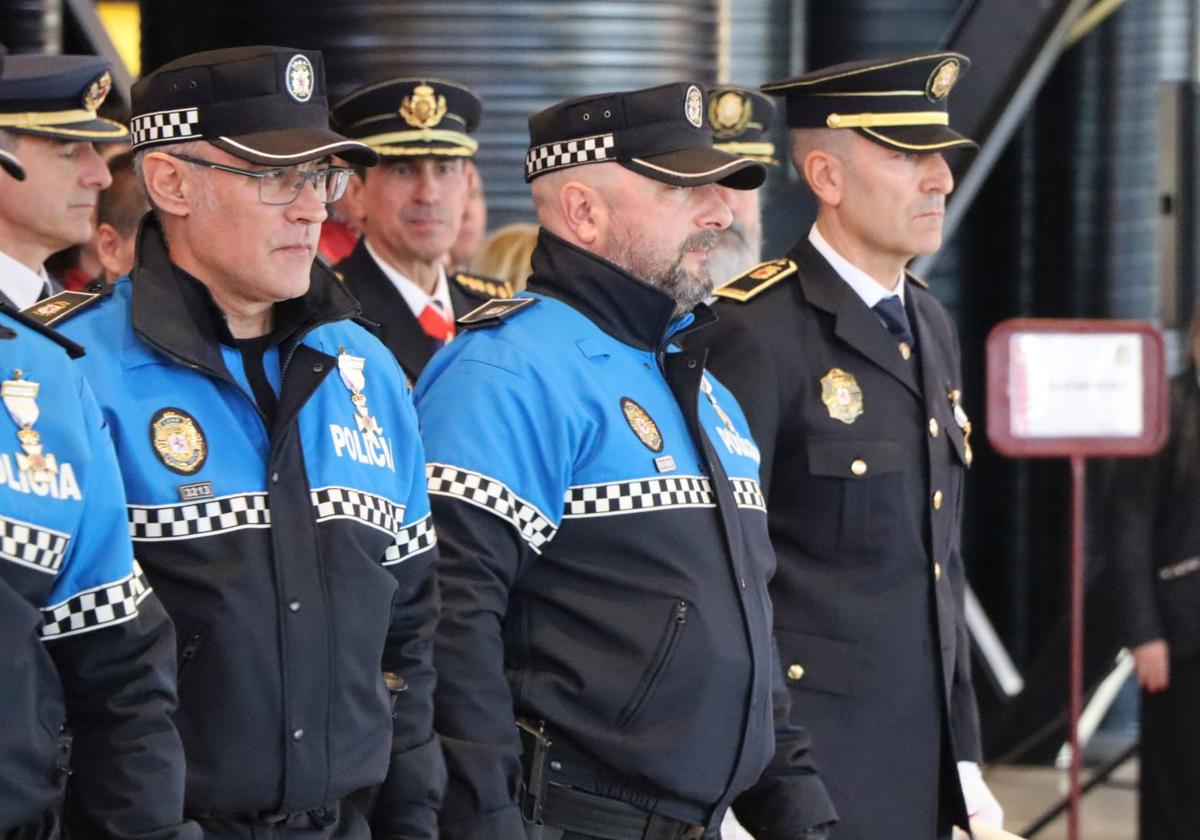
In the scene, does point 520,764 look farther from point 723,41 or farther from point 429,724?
point 723,41

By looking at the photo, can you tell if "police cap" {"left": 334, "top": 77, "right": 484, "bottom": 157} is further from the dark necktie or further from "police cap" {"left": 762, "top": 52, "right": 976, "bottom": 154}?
the dark necktie

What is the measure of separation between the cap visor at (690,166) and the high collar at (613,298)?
13 cm

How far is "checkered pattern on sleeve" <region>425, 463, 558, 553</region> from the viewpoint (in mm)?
2596

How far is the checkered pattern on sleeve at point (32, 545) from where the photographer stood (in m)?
1.99

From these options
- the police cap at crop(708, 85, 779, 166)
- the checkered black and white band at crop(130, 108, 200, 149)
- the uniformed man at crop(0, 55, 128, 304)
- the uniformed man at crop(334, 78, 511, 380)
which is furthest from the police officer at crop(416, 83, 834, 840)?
A: the police cap at crop(708, 85, 779, 166)

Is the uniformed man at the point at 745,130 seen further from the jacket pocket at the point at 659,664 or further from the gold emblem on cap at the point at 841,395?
the jacket pocket at the point at 659,664

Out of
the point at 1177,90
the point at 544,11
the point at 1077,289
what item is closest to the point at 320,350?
the point at 544,11

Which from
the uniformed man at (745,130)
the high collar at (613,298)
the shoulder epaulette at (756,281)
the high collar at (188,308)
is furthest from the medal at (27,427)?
the uniformed man at (745,130)

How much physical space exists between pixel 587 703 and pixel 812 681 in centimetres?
64

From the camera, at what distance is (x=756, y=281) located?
3.35m

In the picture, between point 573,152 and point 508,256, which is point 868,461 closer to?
point 573,152

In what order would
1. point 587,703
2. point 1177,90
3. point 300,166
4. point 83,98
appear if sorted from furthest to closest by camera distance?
point 1177,90 < point 83,98 < point 587,703 < point 300,166

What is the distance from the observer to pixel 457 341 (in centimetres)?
277

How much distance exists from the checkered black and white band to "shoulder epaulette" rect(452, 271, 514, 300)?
72.2 inches
